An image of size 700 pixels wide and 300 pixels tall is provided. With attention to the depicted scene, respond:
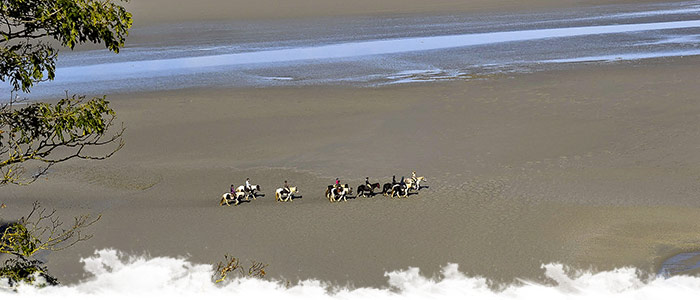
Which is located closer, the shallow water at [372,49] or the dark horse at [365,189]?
the dark horse at [365,189]

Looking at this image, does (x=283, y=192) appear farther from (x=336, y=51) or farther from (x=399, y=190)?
(x=336, y=51)

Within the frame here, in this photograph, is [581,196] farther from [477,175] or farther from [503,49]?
[503,49]

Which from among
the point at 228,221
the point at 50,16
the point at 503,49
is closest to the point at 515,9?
the point at 503,49

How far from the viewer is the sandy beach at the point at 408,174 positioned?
57.5 ft

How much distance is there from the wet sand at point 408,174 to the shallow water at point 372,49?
12.0 ft

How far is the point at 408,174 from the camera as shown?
922 inches

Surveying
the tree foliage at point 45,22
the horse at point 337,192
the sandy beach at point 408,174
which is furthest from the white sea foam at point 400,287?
the tree foliage at point 45,22

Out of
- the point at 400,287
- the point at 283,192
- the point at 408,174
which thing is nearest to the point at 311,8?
the point at 408,174

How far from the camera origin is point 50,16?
9.21 m

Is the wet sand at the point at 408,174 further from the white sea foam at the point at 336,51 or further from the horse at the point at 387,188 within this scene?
the white sea foam at the point at 336,51

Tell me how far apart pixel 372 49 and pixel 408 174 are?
2590 cm

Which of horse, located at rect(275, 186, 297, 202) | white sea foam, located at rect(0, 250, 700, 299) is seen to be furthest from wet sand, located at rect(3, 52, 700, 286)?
white sea foam, located at rect(0, 250, 700, 299)

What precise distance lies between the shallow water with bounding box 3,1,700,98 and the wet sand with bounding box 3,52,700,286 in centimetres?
366

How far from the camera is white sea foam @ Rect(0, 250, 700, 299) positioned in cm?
1498
